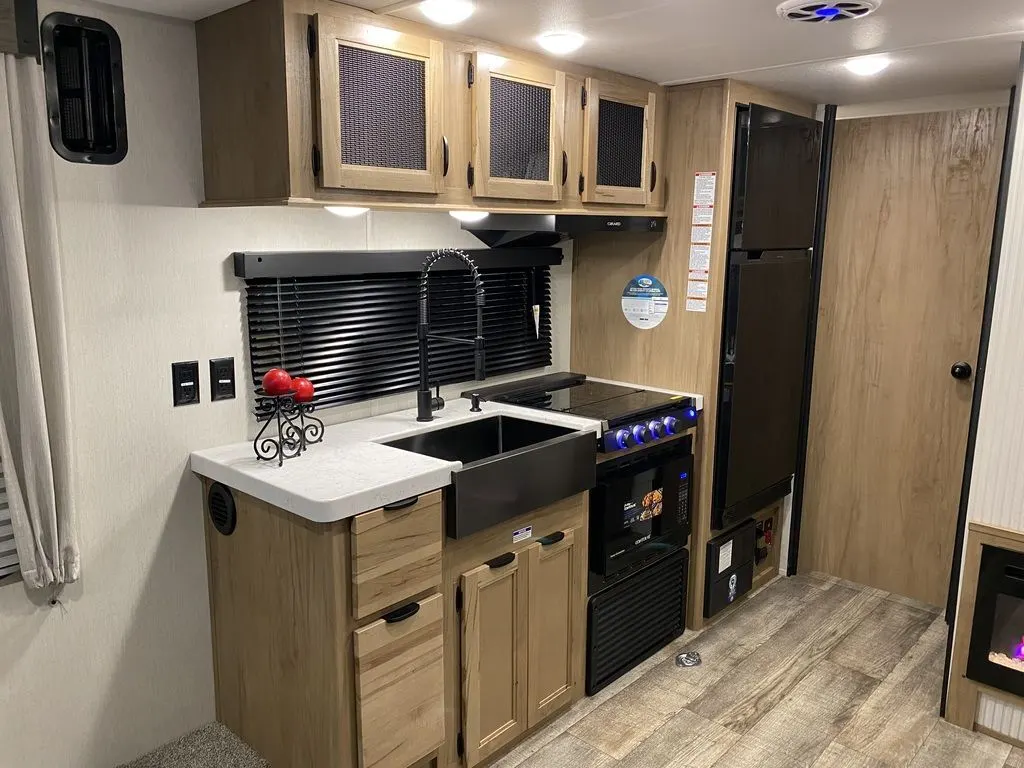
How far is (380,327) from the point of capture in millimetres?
2666

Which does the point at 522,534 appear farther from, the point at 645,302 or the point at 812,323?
the point at 812,323

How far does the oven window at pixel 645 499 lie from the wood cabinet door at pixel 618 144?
3.26 ft

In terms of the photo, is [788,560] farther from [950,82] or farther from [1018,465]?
[950,82]

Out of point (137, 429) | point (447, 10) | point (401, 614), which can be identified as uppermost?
point (447, 10)

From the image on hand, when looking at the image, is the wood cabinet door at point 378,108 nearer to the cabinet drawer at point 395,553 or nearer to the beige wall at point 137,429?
the beige wall at point 137,429

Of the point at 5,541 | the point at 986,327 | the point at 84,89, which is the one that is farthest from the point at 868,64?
the point at 5,541

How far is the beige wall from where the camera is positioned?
202 centimetres

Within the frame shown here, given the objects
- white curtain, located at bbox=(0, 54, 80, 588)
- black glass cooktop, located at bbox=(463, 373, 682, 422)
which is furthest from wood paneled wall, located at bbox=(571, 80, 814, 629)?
white curtain, located at bbox=(0, 54, 80, 588)

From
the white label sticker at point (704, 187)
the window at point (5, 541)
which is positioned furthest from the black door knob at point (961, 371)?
the window at point (5, 541)

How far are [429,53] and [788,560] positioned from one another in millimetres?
2850

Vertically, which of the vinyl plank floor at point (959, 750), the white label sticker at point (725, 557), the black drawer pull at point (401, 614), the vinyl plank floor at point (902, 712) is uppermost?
the black drawer pull at point (401, 614)

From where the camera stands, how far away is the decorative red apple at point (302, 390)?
2.19 meters

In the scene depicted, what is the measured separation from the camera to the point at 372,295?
A: 103 inches

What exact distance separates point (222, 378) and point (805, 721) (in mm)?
2185
